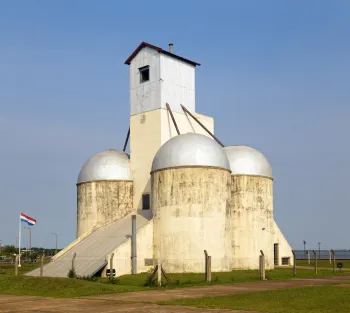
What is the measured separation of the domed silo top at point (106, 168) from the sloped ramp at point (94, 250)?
4.07 meters

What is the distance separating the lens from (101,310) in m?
18.8

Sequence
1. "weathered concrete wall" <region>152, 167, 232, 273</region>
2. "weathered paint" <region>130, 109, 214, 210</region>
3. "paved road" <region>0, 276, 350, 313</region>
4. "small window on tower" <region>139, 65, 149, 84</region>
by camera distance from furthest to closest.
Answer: "small window on tower" <region>139, 65, 149, 84</region> < "weathered paint" <region>130, 109, 214, 210</region> < "weathered concrete wall" <region>152, 167, 232, 273</region> < "paved road" <region>0, 276, 350, 313</region>

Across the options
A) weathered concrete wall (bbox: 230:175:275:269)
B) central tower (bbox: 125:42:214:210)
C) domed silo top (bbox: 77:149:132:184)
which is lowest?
weathered concrete wall (bbox: 230:175:275:269)

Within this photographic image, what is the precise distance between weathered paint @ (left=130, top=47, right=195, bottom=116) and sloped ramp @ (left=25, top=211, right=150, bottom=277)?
10.3 metres

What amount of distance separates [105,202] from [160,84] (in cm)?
1192

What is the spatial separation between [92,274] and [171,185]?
29.0 ft

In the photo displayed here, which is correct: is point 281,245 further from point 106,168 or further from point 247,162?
point 106,168

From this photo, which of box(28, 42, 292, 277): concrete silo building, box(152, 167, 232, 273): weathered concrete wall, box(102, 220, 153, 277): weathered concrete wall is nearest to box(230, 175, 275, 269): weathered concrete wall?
box(28, 42, 292, 277): concrete silo building

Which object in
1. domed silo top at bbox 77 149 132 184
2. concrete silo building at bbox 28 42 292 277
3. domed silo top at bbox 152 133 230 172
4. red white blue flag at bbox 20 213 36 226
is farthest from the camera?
red white blue flag at bbox 20 213 36 226

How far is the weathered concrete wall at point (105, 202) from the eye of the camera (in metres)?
49.3

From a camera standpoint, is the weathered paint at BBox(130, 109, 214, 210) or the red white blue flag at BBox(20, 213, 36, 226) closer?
the weathered paint at BBox(130, 109, 214, 210)

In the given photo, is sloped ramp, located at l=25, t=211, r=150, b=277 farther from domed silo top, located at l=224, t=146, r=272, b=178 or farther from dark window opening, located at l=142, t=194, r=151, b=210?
domed silo top, located at l=224, t=146, r=272, b=178

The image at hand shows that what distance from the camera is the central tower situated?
161ft

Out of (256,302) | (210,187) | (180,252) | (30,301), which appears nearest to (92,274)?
(180,252)
